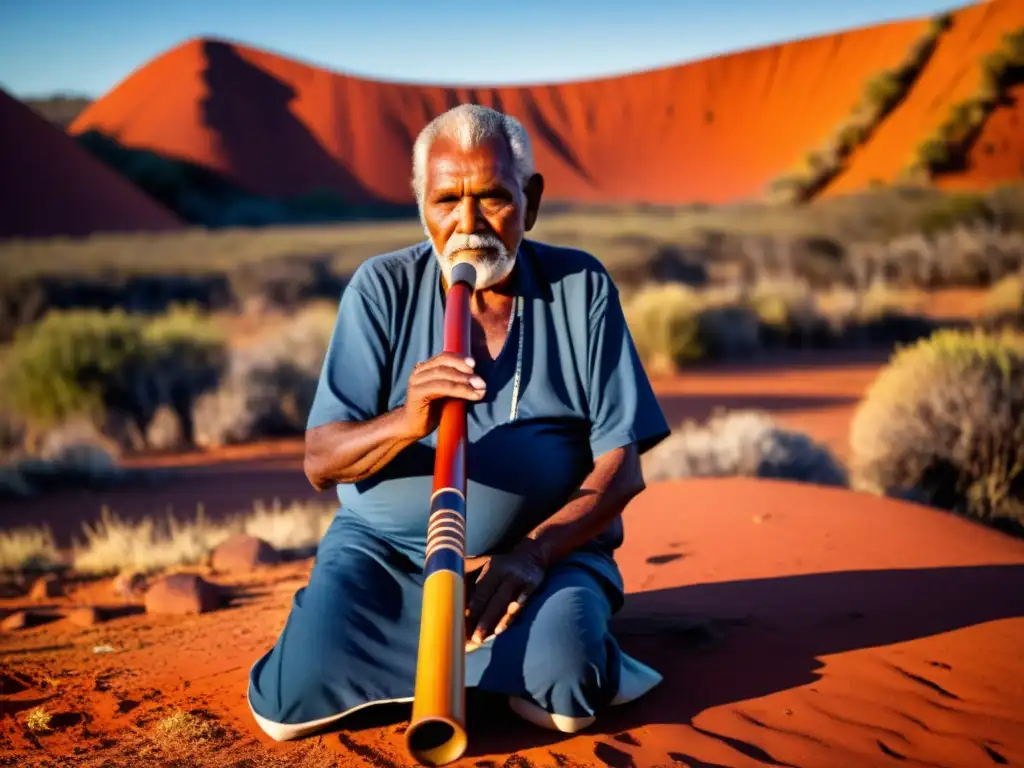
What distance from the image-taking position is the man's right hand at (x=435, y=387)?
277 cm

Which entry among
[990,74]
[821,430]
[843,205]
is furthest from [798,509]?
[990,74]

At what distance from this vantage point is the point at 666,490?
20.4 ft

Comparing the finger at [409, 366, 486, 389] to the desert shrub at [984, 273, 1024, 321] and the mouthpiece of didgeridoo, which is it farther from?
the desert shrub at [984, 273, 1024, 321]

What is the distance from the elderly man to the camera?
3.10m

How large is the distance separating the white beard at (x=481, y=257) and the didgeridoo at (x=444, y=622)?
1.22 ft

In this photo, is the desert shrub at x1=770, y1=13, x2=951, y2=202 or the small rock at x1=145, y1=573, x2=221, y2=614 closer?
the small rock at x1=145, y1=573, x2=221, y2=614

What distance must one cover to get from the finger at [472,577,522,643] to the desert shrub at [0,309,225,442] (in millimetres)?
9036

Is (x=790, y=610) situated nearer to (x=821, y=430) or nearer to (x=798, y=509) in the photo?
(x=798, y=509)

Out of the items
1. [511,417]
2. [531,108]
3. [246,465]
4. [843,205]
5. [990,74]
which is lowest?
[246,465]

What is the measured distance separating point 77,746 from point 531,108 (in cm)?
7983

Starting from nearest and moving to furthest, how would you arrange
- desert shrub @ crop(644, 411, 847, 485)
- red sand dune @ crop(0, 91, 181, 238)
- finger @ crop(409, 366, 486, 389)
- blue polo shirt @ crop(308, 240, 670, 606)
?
1. finger @ crop(409, 366, 486, 389)
2. blue polo shirt @ crop(308, 240, 670, 606)
3. desert shrub @ crop(644, 411, 847, 485)
4. red sand dune @ crop(0, 91, 181, 238)

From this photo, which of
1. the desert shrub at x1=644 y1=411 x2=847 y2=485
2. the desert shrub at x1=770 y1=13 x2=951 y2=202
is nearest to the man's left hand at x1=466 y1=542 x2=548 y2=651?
the desert shrub at x1=644 y1=411 x2=847 y2=485

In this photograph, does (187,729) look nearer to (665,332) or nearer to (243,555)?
(243,555)

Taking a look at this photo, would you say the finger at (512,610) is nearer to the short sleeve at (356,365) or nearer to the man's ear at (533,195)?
the short sleeve at (356,365)
